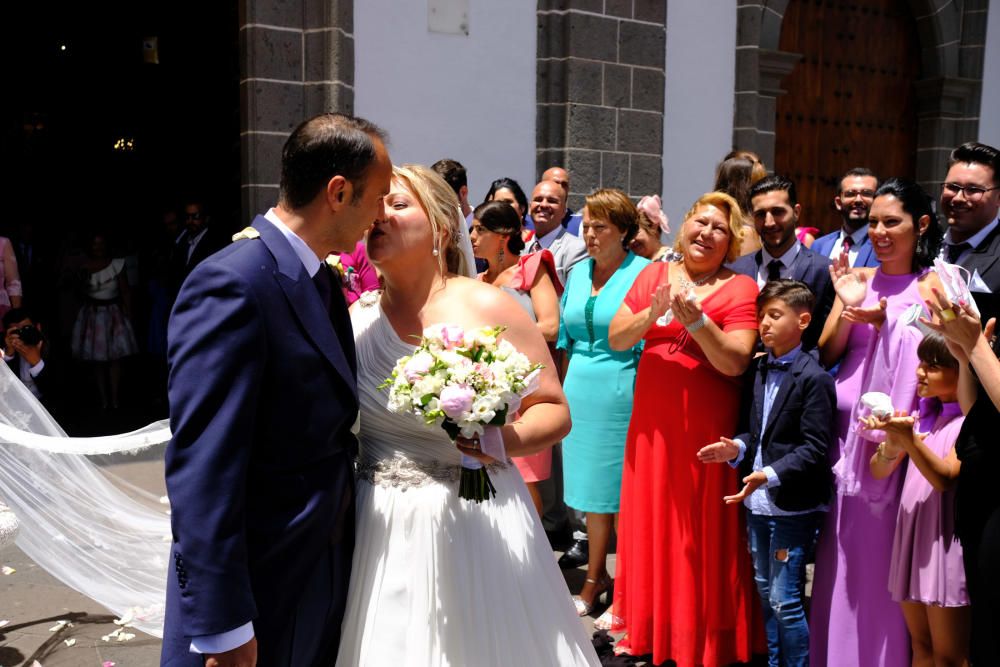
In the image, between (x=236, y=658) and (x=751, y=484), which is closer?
(x=236, y=658)

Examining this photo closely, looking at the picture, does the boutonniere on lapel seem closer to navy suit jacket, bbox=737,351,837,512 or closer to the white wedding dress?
the white wedding dress

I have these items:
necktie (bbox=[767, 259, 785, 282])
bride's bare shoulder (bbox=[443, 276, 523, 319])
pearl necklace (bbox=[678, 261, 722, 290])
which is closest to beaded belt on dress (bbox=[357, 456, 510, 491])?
bride's bare shoulder (bbox=[443, 276, 523, 319])

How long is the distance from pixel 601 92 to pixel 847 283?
4951 mm

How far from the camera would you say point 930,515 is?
329 cm

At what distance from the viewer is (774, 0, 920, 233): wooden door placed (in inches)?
392

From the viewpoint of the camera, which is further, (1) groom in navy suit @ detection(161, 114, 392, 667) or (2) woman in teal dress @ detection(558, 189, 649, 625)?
(2) woman in teal dress @ detection(558, 189, 649, 625)

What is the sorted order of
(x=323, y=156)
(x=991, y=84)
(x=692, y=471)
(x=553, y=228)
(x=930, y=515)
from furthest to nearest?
(x=991, y=84)
(x=553, y=228)
(x=692, y=471)
(x=930, y=515)
(x=323, y=156)

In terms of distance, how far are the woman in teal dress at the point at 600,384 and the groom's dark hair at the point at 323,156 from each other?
2.69 meters

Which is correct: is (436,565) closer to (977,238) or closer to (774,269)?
(977,238)

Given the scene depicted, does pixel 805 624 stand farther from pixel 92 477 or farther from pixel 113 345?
pixel 113 345

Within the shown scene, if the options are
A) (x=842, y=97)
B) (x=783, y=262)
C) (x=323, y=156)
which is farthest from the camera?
(x=842, y=97)

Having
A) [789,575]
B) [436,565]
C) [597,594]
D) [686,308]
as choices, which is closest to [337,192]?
[436,565]

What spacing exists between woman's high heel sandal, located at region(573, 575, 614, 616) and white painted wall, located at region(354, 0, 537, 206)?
3775 millimetres

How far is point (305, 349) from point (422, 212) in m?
0.71
